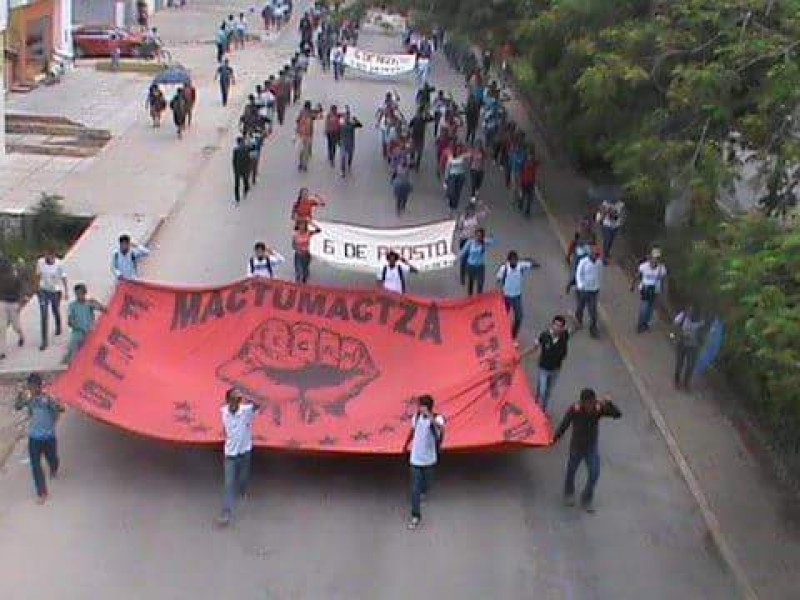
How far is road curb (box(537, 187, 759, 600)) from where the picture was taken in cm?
1294

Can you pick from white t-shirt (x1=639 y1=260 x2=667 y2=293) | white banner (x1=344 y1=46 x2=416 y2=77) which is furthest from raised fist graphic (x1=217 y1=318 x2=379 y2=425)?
white banner (x1=344 y1=46 x2=416 y2=77)

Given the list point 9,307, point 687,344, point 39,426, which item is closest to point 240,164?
point 9,307

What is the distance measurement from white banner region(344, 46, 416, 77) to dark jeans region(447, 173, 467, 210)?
15149mm

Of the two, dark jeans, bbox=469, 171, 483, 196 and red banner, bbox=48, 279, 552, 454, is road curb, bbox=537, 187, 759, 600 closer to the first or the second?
red banner, bbox=48, 279, 552, 454

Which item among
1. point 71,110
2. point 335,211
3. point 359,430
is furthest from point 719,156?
point 71,110

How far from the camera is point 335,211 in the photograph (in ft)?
81.1

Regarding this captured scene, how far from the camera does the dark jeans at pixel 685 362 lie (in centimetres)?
1706

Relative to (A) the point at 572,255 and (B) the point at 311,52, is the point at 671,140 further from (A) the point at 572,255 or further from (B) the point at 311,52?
(B) the point at 311,52

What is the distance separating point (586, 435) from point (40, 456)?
5111mm

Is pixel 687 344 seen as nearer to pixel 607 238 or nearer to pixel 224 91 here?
pixel 607 238

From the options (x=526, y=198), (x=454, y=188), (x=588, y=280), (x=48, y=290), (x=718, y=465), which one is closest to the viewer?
(x=718, y=465)

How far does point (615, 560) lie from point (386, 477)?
2.49 meters

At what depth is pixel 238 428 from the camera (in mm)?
12945

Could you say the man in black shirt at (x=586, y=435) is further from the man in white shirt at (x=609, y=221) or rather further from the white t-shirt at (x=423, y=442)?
the man in white shirt at (x=609, y=221)
